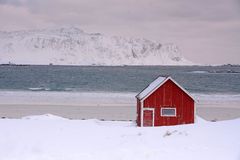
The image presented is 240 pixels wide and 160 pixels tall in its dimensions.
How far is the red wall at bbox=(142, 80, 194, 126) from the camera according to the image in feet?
85.0

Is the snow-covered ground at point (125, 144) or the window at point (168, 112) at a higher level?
the snow-covered ground at point (125, 144)

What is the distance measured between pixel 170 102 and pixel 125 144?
14145 mm

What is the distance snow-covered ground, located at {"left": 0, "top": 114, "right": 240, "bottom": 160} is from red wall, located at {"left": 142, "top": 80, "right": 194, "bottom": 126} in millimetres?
11003

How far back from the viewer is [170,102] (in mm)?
25984

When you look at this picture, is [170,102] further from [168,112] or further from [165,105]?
[168,112]

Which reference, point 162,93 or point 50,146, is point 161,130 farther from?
point 162,93

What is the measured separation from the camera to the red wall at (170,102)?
85.0 ft

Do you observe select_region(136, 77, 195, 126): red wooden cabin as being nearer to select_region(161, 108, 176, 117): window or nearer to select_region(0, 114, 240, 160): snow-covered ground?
select_region(161, 108, 176, 117): window

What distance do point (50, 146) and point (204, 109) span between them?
33.9m

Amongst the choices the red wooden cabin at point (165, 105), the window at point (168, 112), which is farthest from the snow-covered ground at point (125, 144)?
the window at point (168, 112)

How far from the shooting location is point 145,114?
85.5 ft

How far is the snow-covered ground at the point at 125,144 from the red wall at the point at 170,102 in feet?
36.1

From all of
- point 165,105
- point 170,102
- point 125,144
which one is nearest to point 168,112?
point 165,105

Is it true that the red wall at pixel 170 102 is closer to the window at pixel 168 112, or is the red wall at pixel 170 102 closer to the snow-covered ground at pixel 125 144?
the window at pixel 168 112
